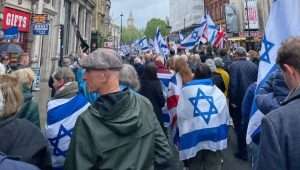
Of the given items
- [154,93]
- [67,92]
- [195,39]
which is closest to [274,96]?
[67,92]

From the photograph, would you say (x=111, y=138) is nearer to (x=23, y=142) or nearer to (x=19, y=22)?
(x=23, y=142)

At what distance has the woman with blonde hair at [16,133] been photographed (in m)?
2.61

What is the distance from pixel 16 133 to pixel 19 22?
66.5ft

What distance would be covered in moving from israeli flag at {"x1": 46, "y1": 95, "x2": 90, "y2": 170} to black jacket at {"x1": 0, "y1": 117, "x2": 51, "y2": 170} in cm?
79

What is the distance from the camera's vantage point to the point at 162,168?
3.03 meters

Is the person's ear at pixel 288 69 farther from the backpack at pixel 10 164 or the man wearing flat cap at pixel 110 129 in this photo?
the backpack at pixel 10 164

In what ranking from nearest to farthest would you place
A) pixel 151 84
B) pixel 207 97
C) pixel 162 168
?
1. pixel 162 168
2. pixel 207 97
3. pixel 151 84

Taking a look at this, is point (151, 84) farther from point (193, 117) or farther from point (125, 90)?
point (125, 90)

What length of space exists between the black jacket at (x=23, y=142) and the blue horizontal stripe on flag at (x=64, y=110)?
921 millimetres

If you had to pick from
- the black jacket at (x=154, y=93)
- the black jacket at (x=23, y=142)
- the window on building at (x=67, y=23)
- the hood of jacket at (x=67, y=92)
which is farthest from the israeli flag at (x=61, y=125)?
the window on building at (x=67, y=23)

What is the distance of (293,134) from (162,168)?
142 centimetres

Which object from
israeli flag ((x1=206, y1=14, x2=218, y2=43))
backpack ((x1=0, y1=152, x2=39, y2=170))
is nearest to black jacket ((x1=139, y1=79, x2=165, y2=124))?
backpack ((x1=0, y1=152, x2=39, y2=170))

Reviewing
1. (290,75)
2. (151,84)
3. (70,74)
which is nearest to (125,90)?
(290,75)

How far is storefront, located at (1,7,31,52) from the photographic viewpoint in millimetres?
19422
